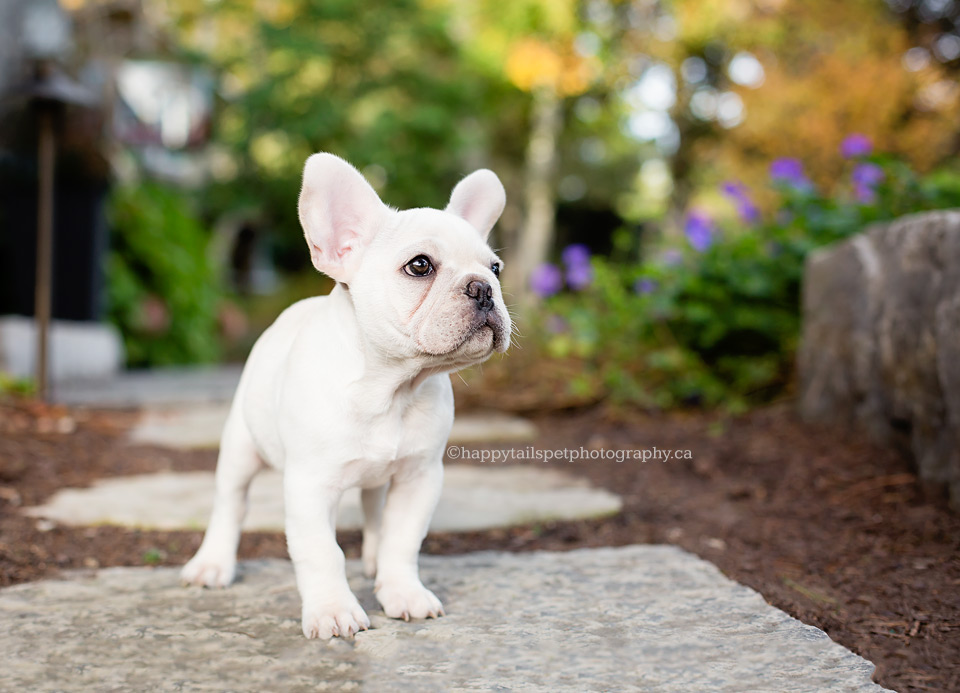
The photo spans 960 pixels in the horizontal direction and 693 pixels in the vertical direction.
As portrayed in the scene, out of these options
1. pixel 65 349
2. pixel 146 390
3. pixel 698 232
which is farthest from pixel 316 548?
pixel 65 349

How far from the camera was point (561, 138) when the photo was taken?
65.0 ft

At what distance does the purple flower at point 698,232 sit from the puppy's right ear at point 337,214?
3440 millimetres

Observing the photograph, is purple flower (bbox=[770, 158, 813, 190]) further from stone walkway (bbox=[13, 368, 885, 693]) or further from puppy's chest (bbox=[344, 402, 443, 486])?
puppy's chest (bbox=[344, 402, 443, 486])

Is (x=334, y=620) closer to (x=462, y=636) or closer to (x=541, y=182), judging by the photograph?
(x=462, y=636)

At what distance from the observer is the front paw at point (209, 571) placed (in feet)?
7.06

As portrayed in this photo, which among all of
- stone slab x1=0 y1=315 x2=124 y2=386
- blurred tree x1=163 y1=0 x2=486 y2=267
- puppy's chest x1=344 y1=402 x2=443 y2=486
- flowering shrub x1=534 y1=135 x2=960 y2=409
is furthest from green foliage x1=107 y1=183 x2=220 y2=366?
puppy's chest x1=344 y1=402 x2=443 y2=486

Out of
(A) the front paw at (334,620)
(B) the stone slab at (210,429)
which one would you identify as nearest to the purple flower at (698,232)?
(B) the stone slab at (210,429)

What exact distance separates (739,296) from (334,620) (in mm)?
3376

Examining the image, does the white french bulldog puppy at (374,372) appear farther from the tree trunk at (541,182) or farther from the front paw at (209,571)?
the tree trunk at (541,182)

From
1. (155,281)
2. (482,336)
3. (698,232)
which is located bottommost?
(155,281)

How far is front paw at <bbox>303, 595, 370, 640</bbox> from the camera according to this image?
1.80 meters

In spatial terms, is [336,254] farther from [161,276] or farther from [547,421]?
[161,276]

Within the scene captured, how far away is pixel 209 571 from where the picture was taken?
2.16 m

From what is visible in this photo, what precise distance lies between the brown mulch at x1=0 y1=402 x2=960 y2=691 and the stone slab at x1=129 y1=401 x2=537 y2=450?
195 mm
